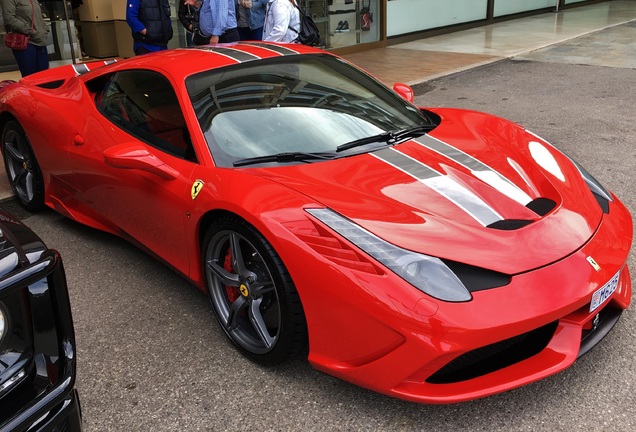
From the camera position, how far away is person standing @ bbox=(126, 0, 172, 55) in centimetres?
658

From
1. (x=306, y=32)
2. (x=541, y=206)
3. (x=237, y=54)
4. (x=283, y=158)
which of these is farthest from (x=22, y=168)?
(x=541, y=206)

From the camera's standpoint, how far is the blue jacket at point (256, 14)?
6812mm

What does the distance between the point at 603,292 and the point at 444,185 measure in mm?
756

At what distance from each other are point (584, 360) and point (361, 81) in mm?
1964

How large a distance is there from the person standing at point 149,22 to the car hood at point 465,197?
4.51m

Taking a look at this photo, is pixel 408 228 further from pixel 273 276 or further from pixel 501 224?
pixel 273 276

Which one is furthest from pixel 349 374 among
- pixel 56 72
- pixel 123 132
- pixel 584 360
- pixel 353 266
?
pixel 56 72

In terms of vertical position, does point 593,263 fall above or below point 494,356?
above

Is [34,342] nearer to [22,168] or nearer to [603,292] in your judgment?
[603,292]

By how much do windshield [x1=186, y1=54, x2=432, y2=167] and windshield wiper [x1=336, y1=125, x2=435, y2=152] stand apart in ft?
0.08

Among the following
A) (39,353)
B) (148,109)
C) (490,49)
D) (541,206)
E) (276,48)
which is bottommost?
(490,49)

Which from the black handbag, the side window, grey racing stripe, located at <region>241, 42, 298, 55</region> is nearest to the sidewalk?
the black handbag

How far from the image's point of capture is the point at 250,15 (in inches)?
271

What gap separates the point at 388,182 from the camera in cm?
263
